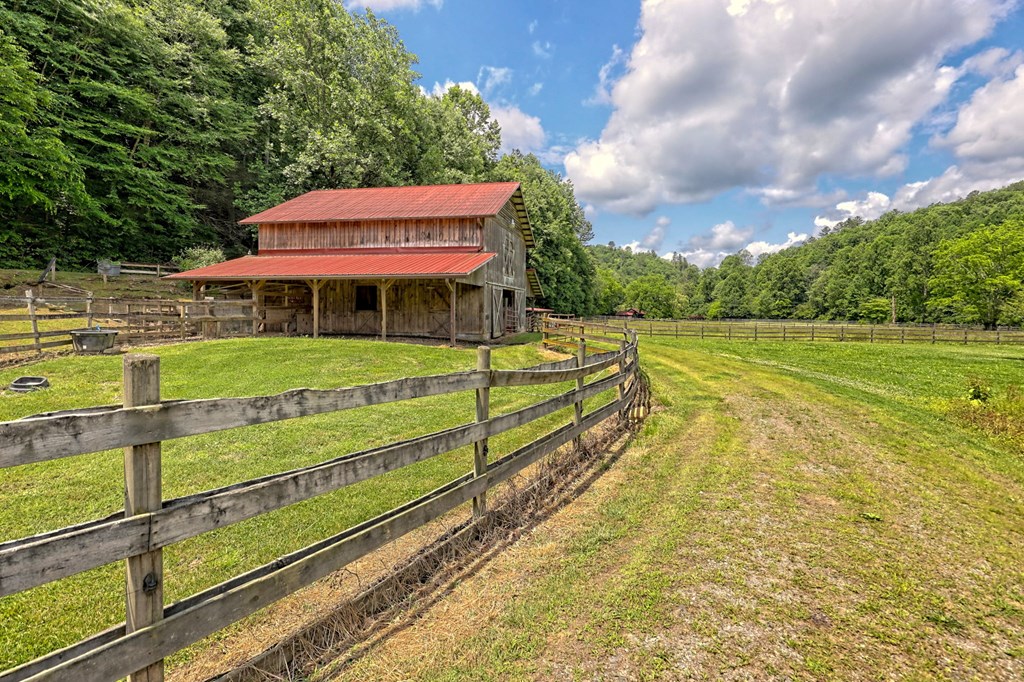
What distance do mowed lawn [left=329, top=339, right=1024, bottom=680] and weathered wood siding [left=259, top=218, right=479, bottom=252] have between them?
1827 centimetres

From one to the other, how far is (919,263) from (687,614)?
85266 mm

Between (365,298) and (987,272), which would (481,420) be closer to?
(365,298)

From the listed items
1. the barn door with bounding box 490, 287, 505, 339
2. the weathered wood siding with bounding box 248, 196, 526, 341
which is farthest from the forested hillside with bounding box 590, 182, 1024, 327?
the barn door with bounding box 490, 287, 505, 339

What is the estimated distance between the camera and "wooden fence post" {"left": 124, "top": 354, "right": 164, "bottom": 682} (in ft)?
6.50

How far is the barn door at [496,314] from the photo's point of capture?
75.0ft

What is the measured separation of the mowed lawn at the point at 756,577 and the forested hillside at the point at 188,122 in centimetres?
3119

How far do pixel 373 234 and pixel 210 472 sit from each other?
2058 centimetres

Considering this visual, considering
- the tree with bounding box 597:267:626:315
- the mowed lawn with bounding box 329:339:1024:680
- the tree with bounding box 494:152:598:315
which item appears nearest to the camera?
the mowed lawn with bounding box 329:339:1024:680

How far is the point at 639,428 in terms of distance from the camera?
27.2ft

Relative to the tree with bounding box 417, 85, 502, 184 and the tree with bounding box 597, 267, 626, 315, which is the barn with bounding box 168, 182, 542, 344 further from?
the tree with bounding box 597, 267, 626, 315

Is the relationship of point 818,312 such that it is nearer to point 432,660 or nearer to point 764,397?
point 764,397

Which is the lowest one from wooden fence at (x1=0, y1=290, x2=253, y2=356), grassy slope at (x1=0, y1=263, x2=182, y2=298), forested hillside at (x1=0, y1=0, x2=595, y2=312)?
wooden fence at (x1=0, y1=290, x2=253, y2=356)

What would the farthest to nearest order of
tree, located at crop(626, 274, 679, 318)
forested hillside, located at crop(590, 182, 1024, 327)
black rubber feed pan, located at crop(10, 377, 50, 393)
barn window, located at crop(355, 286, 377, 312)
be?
tree, located at crop(626, 274, 679, 318) → forested hillside, located at crop(590, 182, 1024, 327) → barn window, located at crop(355, 286, 377, 312) → black rubber feed pan, located at crop(10, 377, 50, 393)

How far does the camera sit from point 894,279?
225 ft
